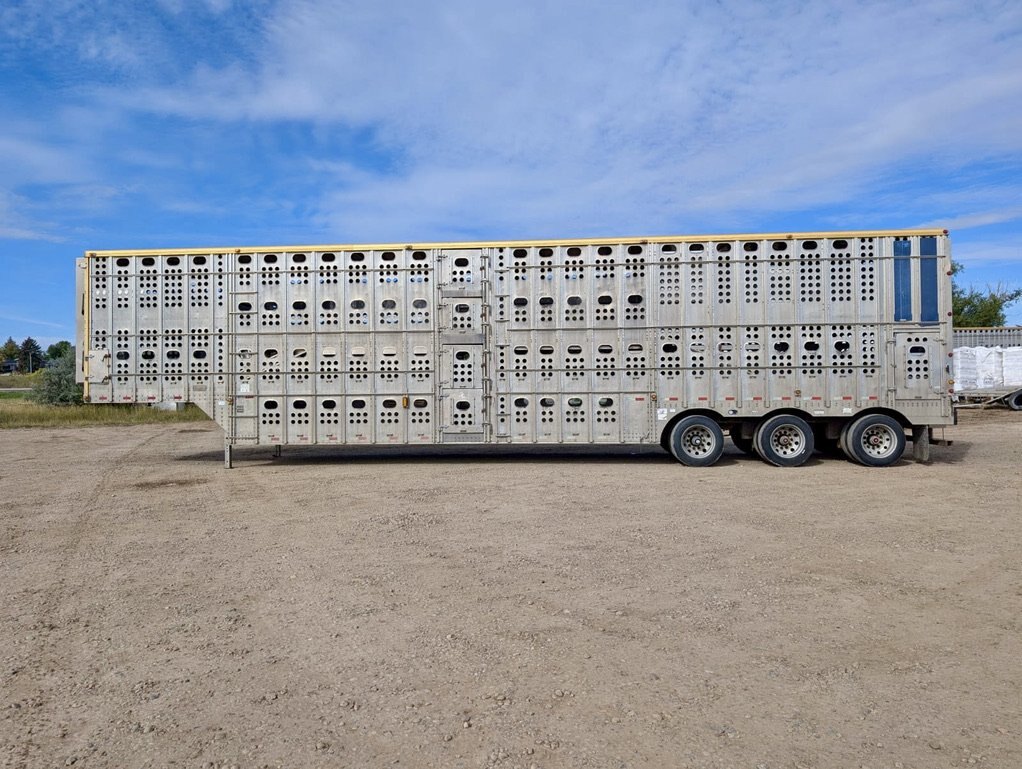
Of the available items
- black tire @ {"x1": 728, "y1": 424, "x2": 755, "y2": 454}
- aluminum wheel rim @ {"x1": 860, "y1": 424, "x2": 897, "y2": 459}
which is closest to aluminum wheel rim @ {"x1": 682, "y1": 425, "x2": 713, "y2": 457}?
black tire @ {"x1": 728, "y1": 424, "x2": 755, "y2": 454}

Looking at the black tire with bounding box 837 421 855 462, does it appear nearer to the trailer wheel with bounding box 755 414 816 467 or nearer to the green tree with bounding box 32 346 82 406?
the trailer wheel with bounding box 755 414 816 467

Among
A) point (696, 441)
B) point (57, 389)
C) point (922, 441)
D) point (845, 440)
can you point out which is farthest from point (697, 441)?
point (57, 389)

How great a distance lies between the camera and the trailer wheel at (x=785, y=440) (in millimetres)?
12758

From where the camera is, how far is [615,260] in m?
13.0

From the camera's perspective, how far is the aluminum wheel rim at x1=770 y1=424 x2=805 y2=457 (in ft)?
42.0

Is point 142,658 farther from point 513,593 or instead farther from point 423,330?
point 423,330

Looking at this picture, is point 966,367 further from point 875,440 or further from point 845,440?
point 845,440

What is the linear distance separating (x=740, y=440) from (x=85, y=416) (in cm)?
2428

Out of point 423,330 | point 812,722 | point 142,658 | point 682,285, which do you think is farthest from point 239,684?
point 682,285

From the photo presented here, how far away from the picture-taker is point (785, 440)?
12969mm

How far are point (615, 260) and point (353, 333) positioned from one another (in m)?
4.98

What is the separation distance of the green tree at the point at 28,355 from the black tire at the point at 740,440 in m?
130

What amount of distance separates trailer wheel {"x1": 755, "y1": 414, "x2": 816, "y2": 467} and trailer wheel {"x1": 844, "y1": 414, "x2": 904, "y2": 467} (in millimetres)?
790

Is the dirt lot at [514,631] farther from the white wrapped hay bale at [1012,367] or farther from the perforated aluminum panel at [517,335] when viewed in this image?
the white wrapped hay bale at [1012,367]
